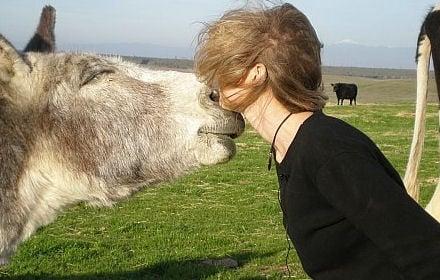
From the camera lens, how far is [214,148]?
3.88 meters

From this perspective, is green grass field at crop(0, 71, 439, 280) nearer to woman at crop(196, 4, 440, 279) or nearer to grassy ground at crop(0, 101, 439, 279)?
grassy ground at crop(0, 101, 439, 279)

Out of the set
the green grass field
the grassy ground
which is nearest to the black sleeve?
the green grass field

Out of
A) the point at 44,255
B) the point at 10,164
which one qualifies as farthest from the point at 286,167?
the point at 44,255

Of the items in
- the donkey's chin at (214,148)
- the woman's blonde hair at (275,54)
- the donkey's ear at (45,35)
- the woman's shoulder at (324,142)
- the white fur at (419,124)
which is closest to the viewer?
the woman's shoulder at (324,142)

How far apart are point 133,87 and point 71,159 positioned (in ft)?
1.99

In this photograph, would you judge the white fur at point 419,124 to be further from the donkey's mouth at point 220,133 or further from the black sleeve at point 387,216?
the black sleeve at point 387,216

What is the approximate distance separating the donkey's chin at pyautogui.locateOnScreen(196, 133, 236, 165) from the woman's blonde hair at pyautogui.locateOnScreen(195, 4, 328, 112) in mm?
905

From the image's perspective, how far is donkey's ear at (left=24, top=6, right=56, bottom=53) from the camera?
16.1 ft

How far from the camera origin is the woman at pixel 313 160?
226 cm

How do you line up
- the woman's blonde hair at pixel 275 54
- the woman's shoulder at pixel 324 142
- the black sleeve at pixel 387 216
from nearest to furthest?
the black sleeve at pixel 387 216
the woman's shoulder at pixel 324 142
the woman's blonde hair at pixel 275 54

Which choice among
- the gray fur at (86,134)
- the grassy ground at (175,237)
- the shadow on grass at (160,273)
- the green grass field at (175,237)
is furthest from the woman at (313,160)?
the shadow on grass at (160,273)

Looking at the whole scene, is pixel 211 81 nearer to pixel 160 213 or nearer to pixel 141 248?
pixel 141 248

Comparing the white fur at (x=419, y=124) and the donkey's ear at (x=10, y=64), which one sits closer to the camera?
the donkey's ear at (x=10, y=64)

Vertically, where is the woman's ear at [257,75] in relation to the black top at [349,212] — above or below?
above
